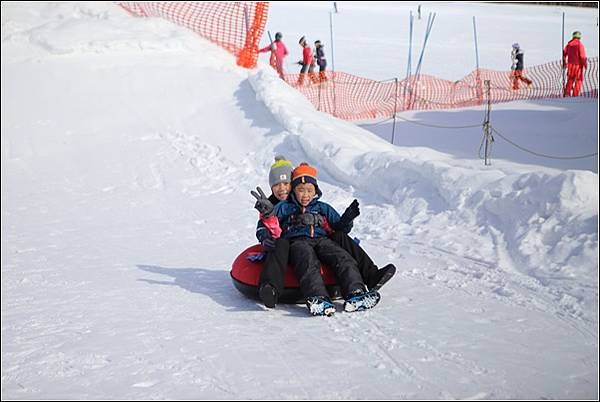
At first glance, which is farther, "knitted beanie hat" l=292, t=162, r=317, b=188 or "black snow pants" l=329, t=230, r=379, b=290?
"knitted beanie hat" l=292, t=162, r=317, b=188

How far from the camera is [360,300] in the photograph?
4.70m

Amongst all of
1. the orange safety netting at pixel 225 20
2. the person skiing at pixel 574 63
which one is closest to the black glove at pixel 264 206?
the orange safety netting at pixel 225 20

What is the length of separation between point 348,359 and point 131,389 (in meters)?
1.08

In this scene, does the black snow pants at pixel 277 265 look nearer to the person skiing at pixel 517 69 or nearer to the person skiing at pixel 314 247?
the person skiing at pixel 314 247

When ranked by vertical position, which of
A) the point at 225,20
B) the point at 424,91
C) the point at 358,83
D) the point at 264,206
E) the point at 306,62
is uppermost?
the point at 225,20

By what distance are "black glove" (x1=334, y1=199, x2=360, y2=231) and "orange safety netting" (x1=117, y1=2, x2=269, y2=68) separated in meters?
9.07

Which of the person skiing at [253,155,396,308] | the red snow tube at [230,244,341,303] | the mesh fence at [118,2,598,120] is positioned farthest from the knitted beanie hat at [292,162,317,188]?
the mesh fence at [118,2,598,120]

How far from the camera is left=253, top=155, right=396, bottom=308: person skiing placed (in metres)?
4.78

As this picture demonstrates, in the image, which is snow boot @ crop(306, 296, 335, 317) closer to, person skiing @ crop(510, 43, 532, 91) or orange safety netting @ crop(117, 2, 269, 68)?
orange safety netting @ crop(117, 2, 269, 68)

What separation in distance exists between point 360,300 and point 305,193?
0.84 meters

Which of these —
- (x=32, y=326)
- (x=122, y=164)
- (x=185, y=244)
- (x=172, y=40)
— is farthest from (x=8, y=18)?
(x=32, y=326)

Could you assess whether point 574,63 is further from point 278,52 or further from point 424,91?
point 278,52

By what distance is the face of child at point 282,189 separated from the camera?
527cm

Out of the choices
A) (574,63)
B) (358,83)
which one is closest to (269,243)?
(574,63)
